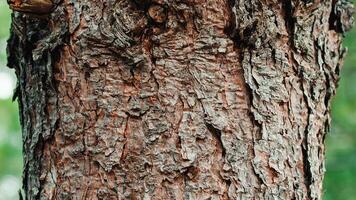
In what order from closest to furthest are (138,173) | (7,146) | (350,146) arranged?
(138,173), (350,146), (7,146)

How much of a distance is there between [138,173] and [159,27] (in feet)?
0.84

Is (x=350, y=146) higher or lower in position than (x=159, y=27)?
lower

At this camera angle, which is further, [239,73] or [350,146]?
[350,146]

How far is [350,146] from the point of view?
4422 millimetres

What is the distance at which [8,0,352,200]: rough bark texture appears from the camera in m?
1.21

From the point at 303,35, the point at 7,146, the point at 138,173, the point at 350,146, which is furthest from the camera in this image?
the point at 7,146

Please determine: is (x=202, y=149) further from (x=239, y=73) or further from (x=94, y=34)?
(x=94, y=34)

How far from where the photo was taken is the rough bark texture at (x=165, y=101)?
121 centimetres

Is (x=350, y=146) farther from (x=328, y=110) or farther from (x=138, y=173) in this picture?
(x=138, y=173)

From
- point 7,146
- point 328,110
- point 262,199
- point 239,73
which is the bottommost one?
point 7,146

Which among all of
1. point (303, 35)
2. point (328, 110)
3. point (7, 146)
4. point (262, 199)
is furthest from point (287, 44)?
point (7, 146)

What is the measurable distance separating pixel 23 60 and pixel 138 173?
1.09 feet

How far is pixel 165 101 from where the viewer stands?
4.00 ft

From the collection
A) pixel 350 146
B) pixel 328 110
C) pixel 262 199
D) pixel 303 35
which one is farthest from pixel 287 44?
pixel 350 146
